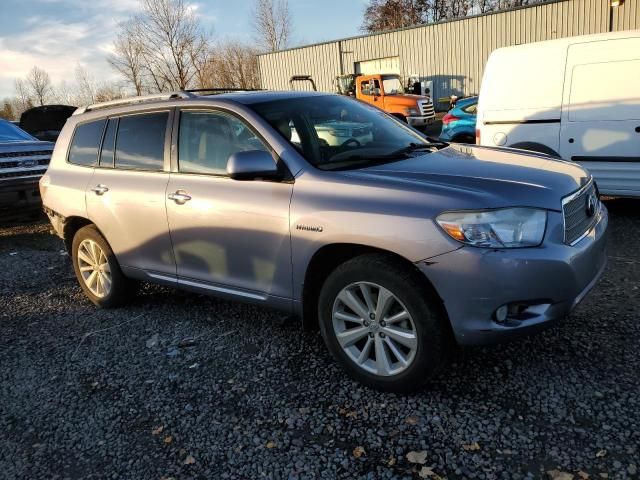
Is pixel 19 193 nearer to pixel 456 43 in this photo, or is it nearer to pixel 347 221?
pixel 347 221

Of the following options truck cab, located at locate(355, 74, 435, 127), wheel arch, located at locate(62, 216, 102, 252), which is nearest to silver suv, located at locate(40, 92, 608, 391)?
wheel arch, located at locate(62, 216, 102, 252)

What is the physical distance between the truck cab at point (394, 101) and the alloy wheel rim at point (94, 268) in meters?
14.3

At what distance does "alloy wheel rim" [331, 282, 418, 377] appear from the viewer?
279 cm

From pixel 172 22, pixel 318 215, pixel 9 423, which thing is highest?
pixel 172 22

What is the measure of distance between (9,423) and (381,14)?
55.5m

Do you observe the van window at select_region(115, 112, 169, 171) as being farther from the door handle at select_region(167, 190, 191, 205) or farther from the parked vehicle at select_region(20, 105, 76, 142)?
the parked vehicle at select_region(20, 105, 76, 142)

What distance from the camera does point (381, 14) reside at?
2064 inches

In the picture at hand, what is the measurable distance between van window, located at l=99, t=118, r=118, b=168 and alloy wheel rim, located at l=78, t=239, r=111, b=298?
719mm

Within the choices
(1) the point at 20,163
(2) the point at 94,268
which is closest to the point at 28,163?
(1) the point at 20,163

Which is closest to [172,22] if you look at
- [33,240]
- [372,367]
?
[33,240]

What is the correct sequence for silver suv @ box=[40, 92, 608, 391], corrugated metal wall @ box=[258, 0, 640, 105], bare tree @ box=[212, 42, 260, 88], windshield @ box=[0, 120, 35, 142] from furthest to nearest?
bare tree @ box=[212, 42, 260, 88] → corrugated metal wall @ box=[258, 0, 640, 105] → windshield @ box=[0, 120, 35, 142] → silver suv @ box=[40, 92, 608, 391]

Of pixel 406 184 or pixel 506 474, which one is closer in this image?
pixel 506 474

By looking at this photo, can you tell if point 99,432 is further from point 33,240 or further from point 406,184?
point 33,240

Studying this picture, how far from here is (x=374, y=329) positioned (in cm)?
291
